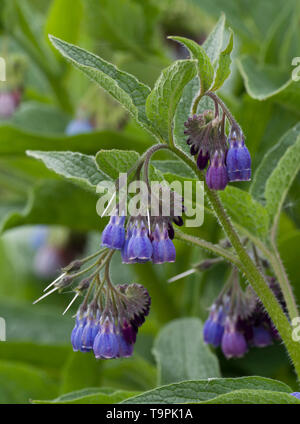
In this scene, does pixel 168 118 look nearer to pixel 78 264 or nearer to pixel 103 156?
pixel 103 156

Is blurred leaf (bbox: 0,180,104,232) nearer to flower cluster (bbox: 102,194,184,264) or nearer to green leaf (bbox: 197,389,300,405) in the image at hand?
flower cluster (bbox: 102,194,184,264)

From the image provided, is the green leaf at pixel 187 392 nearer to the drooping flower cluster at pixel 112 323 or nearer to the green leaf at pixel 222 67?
the drooping flower cluster at pixel 112 323

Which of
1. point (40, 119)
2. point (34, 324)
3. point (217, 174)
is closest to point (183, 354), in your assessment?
point (217, 174)

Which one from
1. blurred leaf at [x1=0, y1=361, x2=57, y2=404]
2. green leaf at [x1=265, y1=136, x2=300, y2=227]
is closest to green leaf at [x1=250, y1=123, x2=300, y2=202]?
green leaf at [x1=265, y1=136, x2=300, y2=227]

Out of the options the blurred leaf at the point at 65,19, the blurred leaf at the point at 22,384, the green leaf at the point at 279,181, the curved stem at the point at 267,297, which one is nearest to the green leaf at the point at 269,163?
the green leaf at the point at 279,181

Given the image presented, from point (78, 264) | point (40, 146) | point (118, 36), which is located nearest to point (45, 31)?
point (118, 36)

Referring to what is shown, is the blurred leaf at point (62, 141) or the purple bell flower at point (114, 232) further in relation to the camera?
the blurred leaf at point (62, 141)
